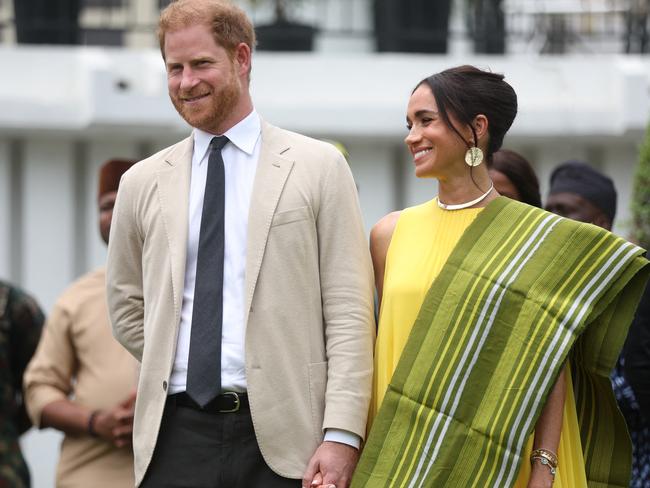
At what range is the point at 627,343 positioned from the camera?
4.67 metres

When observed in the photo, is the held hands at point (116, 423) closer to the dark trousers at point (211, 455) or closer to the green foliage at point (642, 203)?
the dark trousers at point (211, 455)

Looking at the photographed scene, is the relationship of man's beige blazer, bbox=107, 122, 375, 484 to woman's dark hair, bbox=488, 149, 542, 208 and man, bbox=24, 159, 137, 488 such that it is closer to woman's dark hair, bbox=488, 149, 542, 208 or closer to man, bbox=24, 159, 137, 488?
woman's dark hair, bbox=488, 149, 542, 208

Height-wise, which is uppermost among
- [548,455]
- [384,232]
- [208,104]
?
[208,104]

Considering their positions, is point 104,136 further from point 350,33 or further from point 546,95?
point 546,95

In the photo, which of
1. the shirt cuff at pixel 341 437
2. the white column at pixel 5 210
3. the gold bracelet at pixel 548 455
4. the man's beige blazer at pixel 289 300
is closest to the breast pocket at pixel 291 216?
the man's beige blazer at pixel 289 300

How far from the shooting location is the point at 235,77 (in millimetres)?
4039

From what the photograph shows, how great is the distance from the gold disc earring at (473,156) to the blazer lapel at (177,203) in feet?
2.65

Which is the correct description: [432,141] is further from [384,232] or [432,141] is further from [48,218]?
[48,218]

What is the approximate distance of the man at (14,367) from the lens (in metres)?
5.77

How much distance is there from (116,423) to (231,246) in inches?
62.4

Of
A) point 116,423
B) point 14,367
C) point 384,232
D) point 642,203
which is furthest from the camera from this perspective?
point 642,203

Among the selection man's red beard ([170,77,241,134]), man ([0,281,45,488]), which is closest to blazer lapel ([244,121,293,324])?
man's red beard ([170,77,241,134])

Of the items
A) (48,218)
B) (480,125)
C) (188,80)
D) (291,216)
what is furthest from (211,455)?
(48,218)

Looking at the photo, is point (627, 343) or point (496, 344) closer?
point (496, 344)
